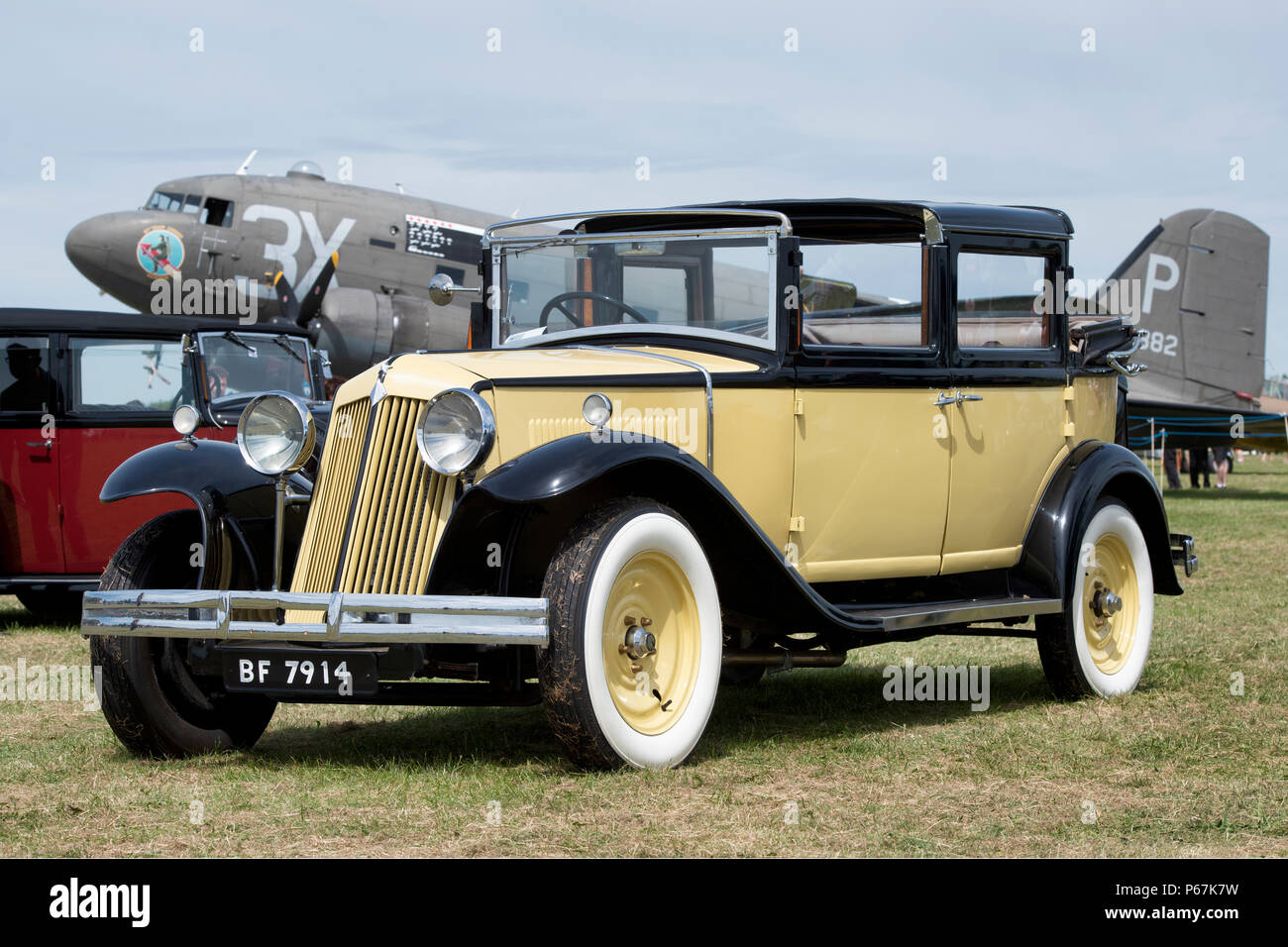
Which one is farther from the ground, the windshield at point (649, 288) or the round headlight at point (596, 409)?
the windshield at point (649, 288)

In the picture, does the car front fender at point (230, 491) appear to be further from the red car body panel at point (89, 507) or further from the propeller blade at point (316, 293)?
the propeller blade at point (316, 293)

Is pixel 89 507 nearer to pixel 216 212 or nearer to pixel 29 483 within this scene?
pixel 29 483

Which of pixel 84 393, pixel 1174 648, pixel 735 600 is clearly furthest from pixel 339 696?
pixel 84 393

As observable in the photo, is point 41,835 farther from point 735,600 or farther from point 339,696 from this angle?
point 735,600

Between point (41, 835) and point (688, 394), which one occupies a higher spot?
point (688, 394)

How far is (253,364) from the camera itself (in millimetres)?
11633

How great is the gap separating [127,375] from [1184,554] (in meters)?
7.60

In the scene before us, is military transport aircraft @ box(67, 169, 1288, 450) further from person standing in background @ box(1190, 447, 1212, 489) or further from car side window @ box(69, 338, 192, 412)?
person standing in background @ box(1190, 447, 1212, 489)

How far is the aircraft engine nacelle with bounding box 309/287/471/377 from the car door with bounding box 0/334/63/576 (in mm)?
10525

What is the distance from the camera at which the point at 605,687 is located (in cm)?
495

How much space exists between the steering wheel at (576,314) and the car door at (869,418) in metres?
0.73

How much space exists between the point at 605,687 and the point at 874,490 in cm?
182

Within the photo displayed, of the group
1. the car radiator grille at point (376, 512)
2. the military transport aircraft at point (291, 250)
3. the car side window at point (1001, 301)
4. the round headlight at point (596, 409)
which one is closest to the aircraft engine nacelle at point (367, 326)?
the military transport aircraft at point (291, 250)

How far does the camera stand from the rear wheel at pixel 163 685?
556cm
